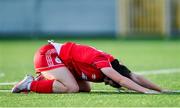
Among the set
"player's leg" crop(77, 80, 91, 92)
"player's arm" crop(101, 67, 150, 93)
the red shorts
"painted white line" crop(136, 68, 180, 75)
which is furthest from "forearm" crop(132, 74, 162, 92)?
"painted white line" crop(136, 68, 180, 75)

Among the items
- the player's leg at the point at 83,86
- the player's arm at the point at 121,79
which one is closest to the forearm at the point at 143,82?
the player's arm at the point at 121,79

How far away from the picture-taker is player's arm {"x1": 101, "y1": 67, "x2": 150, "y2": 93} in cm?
904

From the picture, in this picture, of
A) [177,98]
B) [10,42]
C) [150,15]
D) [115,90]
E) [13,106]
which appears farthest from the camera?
[150,15]

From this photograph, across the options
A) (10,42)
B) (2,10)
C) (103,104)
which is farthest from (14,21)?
(103,104)

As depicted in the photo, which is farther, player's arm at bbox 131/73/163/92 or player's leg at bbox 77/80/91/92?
player's leg at bbox 77/80/91/92

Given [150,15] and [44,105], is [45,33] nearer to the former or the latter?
[150,15]

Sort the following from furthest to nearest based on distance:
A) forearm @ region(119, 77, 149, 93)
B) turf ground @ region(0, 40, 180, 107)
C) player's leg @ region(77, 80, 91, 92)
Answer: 1. player's leg @ region(77, 80, 91, 92)
2. forearm @ region(119, 77, 149, 93)
3. turf ground @ region(0, 40, 180, 107)

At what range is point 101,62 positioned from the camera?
29.9 feet

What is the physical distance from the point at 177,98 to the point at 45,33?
19.4 m

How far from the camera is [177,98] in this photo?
8.58 m

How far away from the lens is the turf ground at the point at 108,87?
8227 millimetres

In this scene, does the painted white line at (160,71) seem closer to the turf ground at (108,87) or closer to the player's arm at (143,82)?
the turf ground at (108,87)

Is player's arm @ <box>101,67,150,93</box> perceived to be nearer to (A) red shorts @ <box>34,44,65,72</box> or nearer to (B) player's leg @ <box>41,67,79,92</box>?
(B) player's leg @ <box>41,67,79,92</box>

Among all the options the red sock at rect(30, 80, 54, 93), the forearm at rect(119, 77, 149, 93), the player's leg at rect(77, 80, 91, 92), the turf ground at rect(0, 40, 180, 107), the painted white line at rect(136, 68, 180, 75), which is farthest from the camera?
the painted white line at rect(136, 68, 180, 75)
